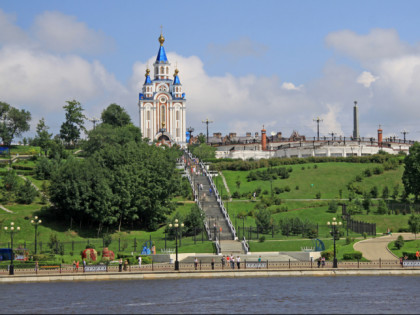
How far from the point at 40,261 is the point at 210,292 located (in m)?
18.3

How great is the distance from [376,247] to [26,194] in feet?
136

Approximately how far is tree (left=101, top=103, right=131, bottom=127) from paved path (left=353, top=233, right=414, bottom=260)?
7770 cm

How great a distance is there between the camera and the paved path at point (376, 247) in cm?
6141

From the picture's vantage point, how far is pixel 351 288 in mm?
47594

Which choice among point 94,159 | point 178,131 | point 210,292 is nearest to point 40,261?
point 210,292

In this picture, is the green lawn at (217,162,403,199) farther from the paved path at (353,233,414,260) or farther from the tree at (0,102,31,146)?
the tree at (0,102,31,146)

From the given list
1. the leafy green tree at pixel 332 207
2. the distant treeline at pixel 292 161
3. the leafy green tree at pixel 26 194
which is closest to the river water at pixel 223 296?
the leafy green tree at pixel 332 207

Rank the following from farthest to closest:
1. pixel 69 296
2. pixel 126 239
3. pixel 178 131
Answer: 1. pixel 178 131
2. pixel 126 239
3. pixel 69 296

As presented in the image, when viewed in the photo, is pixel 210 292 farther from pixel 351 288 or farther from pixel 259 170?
pixel 259 170

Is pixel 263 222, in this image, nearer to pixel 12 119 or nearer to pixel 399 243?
pixel 399 243

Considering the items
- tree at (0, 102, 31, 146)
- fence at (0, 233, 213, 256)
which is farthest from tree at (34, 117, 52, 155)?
fence at (0, 233, 213, 256)

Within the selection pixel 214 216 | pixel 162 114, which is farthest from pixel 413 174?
pixel 162 114

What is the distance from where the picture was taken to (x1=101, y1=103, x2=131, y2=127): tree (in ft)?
458

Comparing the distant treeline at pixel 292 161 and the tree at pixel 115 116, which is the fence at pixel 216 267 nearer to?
the distant treeline at pixel 292 161
